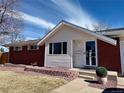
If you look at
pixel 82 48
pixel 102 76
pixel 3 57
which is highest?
pixel 82 48

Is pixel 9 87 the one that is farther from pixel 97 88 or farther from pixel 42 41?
pixel 42 41

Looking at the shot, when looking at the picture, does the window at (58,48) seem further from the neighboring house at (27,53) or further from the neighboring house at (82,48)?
the neighboring house at (27,53)

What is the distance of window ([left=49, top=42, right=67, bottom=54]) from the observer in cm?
1427

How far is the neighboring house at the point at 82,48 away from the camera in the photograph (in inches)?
444

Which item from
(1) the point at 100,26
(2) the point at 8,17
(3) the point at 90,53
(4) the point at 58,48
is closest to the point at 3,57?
(2) the point at 8,17

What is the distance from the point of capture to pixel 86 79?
9891mm

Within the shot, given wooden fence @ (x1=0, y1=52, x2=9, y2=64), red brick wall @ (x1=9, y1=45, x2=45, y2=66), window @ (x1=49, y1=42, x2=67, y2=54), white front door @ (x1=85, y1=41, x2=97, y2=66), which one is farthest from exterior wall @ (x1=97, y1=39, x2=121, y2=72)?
wooden fence @ (x1=0, y1=52, x2=9, y2=64)

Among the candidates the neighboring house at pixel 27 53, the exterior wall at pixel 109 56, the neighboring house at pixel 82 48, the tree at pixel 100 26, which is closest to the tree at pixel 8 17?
the neighboring house at pixel 27 53

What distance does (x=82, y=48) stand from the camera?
1357cm

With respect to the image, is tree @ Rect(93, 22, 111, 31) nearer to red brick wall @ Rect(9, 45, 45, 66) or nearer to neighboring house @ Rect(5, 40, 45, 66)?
neighboring house @ Rect(5, 40, 45, 66)

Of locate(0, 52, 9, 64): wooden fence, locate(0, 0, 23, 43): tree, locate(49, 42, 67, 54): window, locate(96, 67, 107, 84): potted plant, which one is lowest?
locate(96, 67, 107, 84): potted plant

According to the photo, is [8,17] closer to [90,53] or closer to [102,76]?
[90,53]

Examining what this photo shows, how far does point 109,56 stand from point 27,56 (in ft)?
39.9

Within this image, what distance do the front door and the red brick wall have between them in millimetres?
6695
